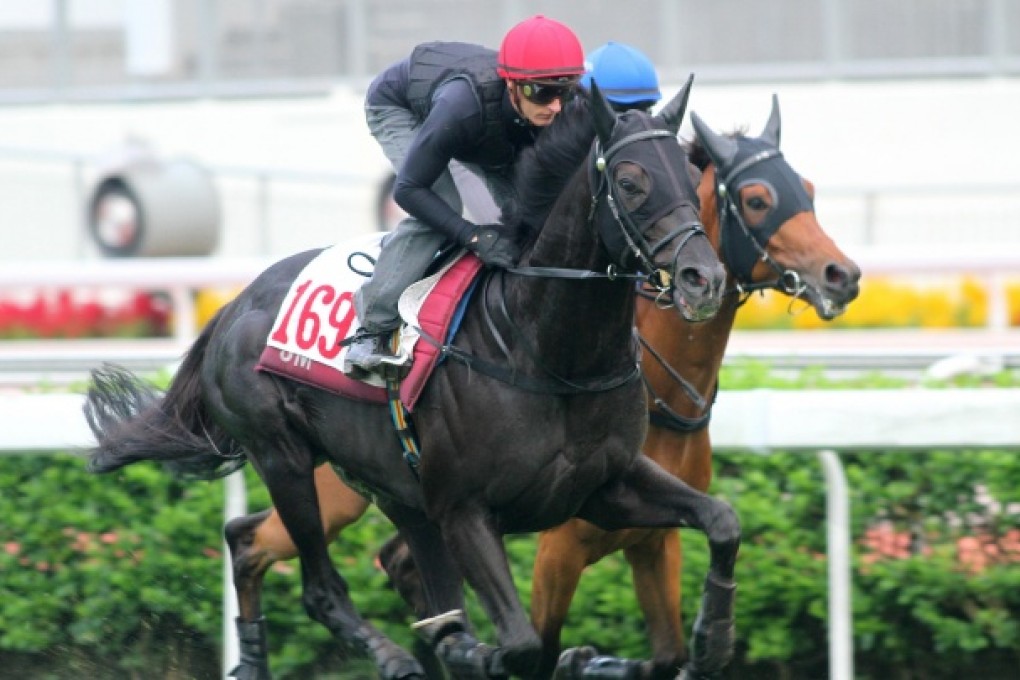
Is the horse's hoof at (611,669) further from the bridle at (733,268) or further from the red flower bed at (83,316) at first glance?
the red flower bed at (83,316)

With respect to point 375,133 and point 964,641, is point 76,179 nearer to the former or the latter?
A: point 375,133

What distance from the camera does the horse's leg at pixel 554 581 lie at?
4.93 metres

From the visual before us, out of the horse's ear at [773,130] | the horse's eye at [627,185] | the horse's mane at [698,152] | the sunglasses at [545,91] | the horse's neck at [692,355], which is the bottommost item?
the horse's neck at [692,355]

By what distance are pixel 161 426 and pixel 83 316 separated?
7308 millimetres

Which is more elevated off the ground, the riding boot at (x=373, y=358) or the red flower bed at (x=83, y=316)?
the riding boot at (x=373, y=358)

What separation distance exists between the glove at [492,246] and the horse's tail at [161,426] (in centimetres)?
122

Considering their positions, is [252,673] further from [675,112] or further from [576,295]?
[675,112]

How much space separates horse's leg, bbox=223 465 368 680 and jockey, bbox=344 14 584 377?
27.6 inches

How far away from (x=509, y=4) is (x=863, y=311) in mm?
3717

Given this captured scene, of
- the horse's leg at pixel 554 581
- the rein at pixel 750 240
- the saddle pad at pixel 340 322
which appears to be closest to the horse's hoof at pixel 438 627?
the horse's leg at pixel 554 581

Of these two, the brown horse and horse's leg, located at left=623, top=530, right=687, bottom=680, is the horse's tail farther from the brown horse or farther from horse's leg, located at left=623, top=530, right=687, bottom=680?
horse's leg, located at left=623, top=530, right=687, bottom=680

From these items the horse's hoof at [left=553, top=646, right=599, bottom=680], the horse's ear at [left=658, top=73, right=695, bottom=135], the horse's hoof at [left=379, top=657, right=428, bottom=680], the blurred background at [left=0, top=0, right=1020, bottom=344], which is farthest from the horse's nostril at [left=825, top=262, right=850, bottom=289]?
the blurred background at [left=0, top=0, right=1020, bottom=344]

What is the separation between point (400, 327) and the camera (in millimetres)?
4777

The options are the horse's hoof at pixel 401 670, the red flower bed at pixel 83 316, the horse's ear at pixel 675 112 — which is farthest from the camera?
the red flower bed at pixel 83 316
